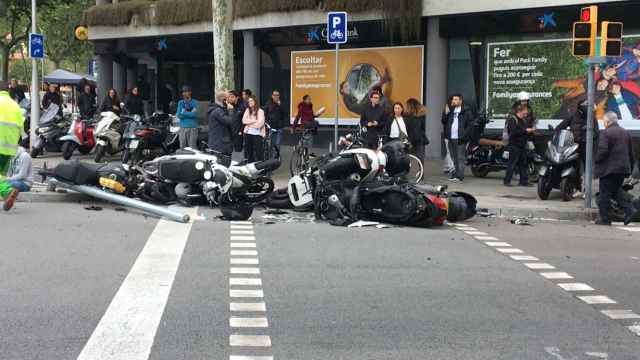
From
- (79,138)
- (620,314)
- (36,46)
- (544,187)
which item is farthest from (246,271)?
(36,46)

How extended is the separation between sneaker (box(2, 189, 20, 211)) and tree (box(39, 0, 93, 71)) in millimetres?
34114

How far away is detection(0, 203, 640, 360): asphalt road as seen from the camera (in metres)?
5.90

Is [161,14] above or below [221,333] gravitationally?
above

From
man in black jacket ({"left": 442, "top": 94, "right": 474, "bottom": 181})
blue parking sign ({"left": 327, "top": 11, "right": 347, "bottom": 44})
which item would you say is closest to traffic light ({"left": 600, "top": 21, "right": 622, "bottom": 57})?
man in black jacket ({"left": 442, "top": 94, "right": 474, "bottom": 181})

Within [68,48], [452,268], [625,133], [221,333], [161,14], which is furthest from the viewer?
[68,48]

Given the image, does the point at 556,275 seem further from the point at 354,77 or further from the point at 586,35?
the point at 354,77

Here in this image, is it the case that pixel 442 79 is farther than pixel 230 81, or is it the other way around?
pixel 442 79

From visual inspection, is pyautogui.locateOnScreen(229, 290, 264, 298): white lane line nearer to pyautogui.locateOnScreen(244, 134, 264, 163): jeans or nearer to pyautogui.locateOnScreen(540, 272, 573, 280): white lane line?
pyautogui.locateOnScreen(540, 272, 573, 280): white lane line

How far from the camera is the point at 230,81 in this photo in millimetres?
17906

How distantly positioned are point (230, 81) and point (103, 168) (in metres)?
5.18

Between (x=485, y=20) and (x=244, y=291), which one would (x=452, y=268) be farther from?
(x=485, y=20)

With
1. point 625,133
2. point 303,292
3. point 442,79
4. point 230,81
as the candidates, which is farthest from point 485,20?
point 303,292

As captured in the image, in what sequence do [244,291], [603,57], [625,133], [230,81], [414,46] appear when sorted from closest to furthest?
[244,291]
[625,133]
[603,57]
[230,81]
[414,46]

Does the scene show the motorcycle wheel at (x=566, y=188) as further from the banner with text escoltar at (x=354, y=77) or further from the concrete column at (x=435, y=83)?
the banner with text escoltar at (x=354, y=77)
